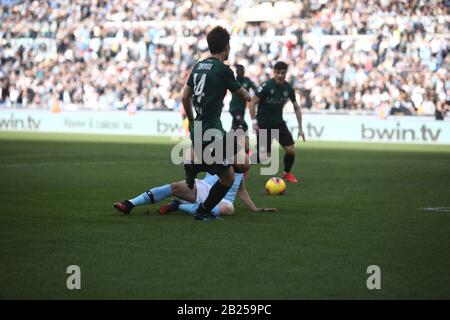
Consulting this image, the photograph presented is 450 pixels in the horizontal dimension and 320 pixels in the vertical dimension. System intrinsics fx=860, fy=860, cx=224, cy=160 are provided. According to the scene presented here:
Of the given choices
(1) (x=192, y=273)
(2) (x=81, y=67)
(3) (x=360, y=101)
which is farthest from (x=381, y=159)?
(2) (x=81, y=67)

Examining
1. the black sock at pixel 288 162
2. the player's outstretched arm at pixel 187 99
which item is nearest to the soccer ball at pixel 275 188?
the black sock at pixel 288 162

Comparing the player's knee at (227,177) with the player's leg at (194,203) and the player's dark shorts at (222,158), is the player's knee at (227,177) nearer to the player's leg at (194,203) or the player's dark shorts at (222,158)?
the player's dark shorts at (222,158)

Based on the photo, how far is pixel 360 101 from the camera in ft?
111

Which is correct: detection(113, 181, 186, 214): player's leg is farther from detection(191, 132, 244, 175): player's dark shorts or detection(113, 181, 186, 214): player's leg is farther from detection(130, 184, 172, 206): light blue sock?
detection(191, 132, 244, 175): player's dark shorts

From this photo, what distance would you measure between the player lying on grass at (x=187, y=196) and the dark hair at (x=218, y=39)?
1845mm

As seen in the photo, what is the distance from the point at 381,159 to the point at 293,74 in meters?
13.5

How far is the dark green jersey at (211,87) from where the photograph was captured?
1039 centimetres

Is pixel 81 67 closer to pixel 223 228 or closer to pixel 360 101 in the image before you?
pixel 360 101

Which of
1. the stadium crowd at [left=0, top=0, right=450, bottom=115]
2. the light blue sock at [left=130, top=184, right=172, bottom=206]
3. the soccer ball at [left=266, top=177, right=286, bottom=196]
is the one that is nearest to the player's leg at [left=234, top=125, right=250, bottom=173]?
the light blue sock at [left=130, top=184, right=172, bottom=206]

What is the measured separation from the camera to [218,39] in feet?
33.8

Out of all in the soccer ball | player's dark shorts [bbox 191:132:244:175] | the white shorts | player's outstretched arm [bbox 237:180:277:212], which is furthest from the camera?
the soccer ball

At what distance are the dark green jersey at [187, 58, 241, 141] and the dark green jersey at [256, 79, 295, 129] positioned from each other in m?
6.74

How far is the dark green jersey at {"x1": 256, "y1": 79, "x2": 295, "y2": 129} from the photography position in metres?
17.2

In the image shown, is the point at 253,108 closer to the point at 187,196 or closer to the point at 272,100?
the point at 272,100
